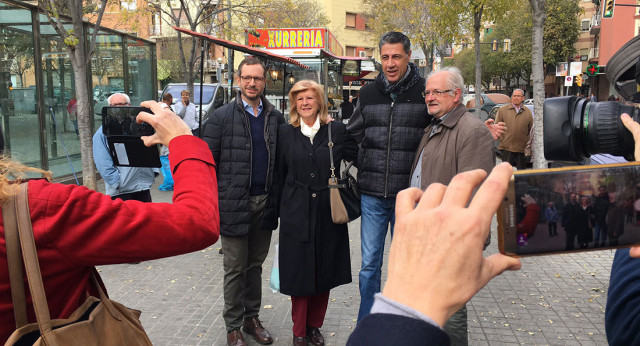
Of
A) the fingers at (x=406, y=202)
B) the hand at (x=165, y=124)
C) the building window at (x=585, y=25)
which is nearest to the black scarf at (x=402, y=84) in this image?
the hand at (x=165, y=124)

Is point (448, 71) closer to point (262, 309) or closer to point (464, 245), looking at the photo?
point (262, 309)

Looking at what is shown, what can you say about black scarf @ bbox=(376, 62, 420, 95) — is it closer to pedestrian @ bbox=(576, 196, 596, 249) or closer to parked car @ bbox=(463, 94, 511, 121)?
pedestrian @ bbox=(576, 196, 596, 249)

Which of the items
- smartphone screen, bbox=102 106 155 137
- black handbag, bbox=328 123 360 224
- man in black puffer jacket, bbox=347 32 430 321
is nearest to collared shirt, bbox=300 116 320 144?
black handbag, bbox=328 123 360 224

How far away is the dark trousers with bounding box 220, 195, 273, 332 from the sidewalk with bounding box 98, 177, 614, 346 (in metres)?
0.27

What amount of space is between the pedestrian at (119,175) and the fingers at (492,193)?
4854 mm

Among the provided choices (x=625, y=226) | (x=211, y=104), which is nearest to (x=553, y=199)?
(x=625, y=226)

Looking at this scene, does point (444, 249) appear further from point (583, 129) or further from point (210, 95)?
point (210, 95)

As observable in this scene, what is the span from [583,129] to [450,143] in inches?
72.1

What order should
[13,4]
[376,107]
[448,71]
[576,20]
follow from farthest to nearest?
[576,20] → [13,4] → [376,107] → [448,71]

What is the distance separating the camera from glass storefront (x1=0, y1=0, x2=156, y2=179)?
855 centimetres

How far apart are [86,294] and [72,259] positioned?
0.23m

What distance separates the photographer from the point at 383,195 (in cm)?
383

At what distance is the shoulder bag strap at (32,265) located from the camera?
1.22m

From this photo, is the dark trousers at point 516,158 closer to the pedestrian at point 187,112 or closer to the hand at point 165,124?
the pedestrian at point 187,112
